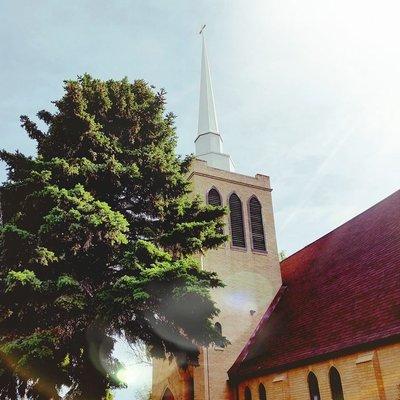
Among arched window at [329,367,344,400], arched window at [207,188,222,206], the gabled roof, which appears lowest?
arched window at [329,367,344,400]

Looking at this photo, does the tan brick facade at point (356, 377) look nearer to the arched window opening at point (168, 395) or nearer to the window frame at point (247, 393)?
the window frame at point (247, 393)

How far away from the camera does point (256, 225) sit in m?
20.6

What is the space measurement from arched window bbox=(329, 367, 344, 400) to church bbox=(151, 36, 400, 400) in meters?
0.03

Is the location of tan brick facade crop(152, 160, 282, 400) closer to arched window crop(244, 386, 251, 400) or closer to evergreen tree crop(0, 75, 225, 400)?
arched window crop(244, 386, 251, 400)

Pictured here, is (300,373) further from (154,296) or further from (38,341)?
(38,341)

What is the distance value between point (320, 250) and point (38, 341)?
13.2m

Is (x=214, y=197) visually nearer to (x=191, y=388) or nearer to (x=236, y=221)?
(x=236, y=221)

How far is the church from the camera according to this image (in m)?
12.2

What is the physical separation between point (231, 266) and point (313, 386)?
6423 mm

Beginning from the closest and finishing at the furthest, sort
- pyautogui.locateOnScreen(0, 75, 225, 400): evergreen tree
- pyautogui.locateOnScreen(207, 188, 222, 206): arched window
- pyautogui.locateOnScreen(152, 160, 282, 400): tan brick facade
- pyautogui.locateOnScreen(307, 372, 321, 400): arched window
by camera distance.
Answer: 1. pyautogui.locateOnScreen(0, 75, 225, 400): evergreen tree
2. pyautogui.locateOnScreen(307, 372, 321, 400): arched window
3. pyautogui.locateOnScreen(152, 160, 282, 400): tan brick facade
4. pyautogui.locateOnScreen(207, 188, 222, 206): arched window

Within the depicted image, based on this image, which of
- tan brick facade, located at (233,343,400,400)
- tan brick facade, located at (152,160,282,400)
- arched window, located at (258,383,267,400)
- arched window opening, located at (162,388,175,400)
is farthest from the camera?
arched window opening, located at (162,388,175,400)

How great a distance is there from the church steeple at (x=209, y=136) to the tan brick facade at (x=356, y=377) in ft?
35.6

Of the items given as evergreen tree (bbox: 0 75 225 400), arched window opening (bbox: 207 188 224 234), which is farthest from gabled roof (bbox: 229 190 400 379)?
arched window opening (bbox: 207 188 224 234)

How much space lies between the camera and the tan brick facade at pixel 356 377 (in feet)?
36.6
